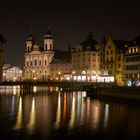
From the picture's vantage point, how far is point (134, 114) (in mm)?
63500

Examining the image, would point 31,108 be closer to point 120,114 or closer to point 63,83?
point 120,114

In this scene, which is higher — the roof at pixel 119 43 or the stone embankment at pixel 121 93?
the roof at pixel 119 43

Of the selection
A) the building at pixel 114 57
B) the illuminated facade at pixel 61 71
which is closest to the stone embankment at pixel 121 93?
the building at pixel 114 57

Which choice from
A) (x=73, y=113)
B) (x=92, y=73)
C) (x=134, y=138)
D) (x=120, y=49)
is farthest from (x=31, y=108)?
(x=92, y=73)

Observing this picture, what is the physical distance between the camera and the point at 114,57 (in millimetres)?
136750

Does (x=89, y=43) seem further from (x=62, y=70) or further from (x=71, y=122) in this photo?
(x=71, y=122)

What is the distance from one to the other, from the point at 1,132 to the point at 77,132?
9.63m

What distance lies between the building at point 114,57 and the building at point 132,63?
14.8 meters

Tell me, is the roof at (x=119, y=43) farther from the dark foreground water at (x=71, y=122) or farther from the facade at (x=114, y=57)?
the dark foreground water at (x=71, y=122)

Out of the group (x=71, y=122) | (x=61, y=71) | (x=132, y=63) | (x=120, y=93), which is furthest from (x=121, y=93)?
(x=61, y=71)

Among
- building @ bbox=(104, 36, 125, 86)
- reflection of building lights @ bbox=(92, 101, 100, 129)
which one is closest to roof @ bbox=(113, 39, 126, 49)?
building @ bbox=(104, 36, 125, 86)

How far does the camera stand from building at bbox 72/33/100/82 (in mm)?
159700

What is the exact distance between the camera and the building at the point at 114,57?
134850mm

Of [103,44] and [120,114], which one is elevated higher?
[103,44]
